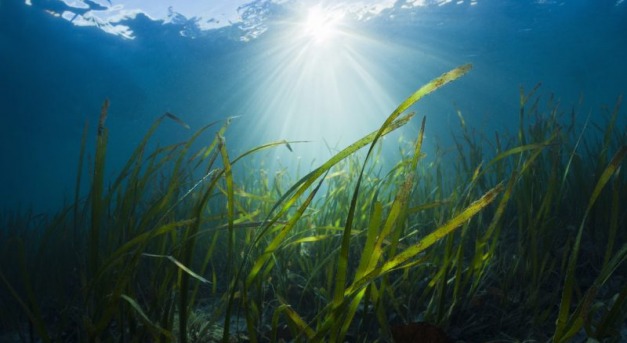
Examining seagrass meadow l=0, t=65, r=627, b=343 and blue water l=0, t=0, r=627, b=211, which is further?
blue water l=0, t=0, r=627, b=211

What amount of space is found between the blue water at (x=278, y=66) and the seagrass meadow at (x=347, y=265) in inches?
551

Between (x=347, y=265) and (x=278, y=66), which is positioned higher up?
(x=278, y=66)

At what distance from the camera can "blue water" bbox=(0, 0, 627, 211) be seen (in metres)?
21.9

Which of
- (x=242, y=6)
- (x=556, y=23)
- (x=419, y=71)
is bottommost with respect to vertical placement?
(x=419, y=71)

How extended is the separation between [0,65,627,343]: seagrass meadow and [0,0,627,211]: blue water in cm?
1399

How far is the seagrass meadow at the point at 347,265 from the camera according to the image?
109 cm

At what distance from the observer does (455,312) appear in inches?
74.1

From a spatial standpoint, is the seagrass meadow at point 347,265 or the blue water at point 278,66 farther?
the blue water at point 278,66

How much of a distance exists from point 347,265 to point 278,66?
1045 inches

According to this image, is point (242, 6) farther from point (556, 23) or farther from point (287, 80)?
point (556, 23)

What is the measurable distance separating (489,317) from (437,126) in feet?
157

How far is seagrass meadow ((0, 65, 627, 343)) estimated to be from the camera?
1.09 m

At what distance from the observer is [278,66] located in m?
27.2

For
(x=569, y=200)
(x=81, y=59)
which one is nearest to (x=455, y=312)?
(x=569, y=200)
